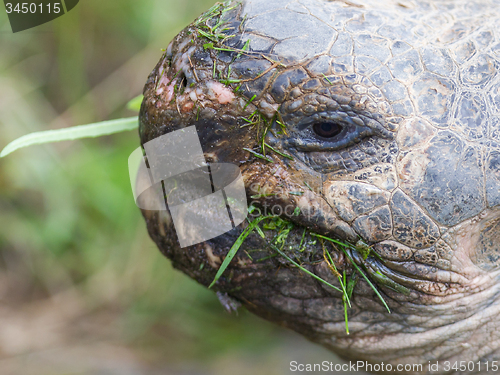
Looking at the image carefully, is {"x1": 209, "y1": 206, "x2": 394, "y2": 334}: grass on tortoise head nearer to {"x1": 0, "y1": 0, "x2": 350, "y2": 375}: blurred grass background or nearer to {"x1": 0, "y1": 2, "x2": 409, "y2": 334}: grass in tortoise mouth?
{"x1": 0, "y1": 2, "x2": 409, "y2": 334}: grass in tortoise mouth

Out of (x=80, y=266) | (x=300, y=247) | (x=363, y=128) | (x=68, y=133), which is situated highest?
(x=363, y=128)

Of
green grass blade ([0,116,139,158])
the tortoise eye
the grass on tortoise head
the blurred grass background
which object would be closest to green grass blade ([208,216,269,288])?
the grass on tortoise head

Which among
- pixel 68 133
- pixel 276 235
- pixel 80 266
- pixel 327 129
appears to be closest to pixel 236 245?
pixel 276 235

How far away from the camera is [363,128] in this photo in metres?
1.94

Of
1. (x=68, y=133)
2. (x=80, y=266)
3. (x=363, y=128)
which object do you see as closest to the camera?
(x=363, y=128)

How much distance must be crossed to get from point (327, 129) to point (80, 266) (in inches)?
149

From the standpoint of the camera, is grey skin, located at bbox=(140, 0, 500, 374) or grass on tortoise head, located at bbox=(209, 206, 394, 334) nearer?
grey skin, located at bbox=(140, 0, 500, 374)

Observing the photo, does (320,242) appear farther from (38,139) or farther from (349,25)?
(38,139)

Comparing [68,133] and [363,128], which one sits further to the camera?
[68,133]

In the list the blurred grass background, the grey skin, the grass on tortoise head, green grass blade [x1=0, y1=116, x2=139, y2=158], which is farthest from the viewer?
the blurred grass background

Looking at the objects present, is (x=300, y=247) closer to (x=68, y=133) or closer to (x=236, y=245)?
(x=236, y=245)

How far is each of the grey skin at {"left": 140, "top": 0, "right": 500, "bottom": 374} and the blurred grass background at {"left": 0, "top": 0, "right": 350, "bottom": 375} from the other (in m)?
2.59

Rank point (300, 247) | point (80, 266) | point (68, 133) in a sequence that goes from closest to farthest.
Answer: point (300, 247)
point (68, 133)
point (80, 266)

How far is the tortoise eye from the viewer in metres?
1.96
